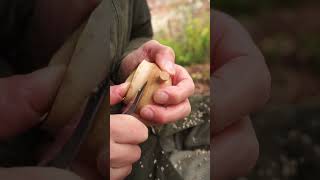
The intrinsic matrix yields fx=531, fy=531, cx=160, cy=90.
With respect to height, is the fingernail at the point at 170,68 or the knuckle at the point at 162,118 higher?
the fingernail at the point at 170,68

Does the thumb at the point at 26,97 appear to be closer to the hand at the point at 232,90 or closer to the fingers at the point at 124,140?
the fingers at the point at 124,140

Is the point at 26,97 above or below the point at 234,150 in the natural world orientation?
above

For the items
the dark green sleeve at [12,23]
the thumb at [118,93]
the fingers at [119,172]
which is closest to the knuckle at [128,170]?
the fingers at [119,172]

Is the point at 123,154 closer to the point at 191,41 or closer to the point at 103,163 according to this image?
the point at 103,163

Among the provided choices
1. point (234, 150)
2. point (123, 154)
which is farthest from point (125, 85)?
point (234, 150)

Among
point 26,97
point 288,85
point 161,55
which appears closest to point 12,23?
point 26,97

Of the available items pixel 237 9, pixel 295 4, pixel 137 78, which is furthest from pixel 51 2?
pixel 295 4

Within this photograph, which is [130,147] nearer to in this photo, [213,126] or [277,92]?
[213,126]
